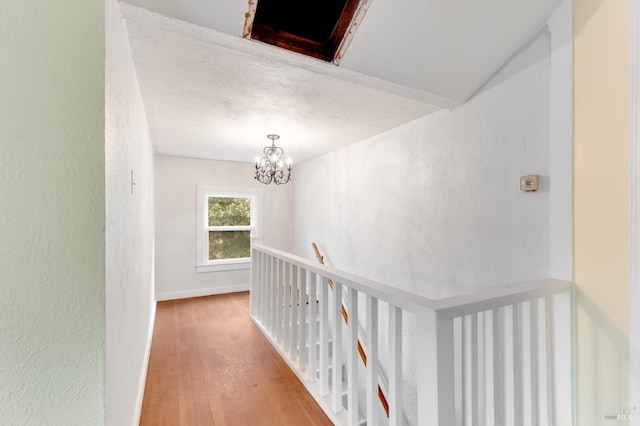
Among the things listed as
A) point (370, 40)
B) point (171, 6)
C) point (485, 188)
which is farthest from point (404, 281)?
point (171, 6)

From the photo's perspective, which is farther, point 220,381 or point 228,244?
point 228,244

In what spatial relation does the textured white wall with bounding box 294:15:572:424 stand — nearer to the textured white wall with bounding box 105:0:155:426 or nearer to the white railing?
the white railing

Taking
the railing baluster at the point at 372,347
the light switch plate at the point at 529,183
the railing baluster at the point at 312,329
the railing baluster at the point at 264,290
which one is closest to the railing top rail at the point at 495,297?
the railing baluster at the point at 372,347

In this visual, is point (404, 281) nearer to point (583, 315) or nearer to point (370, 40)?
point (583, 315)

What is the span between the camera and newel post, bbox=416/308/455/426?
939 mm

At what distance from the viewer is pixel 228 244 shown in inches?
178

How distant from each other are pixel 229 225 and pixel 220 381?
9.39ft

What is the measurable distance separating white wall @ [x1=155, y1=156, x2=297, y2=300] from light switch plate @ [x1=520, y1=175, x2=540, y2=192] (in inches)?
151

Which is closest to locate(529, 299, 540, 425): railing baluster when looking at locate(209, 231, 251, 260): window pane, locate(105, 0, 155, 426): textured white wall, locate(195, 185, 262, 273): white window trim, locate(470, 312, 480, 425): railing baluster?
locate(470, 312, 480, 425): railing baluster

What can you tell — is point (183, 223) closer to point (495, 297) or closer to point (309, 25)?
point (309, 25)

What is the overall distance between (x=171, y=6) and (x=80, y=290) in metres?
1.14

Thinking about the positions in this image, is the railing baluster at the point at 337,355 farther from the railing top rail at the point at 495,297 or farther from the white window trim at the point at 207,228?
the white window trim at the point at 207,228

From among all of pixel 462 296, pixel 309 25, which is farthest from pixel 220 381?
pixel 309 25

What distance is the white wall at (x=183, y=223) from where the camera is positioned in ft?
13.0
